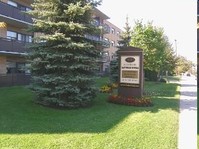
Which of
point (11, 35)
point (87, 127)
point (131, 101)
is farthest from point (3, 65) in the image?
point (87, 127)

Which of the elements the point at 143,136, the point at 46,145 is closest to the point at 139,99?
the point at 143,136

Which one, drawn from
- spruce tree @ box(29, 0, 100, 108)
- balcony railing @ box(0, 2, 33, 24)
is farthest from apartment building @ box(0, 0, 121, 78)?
spruce tree @ box(29, 0, 100, 108)

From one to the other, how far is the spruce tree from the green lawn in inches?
28.1

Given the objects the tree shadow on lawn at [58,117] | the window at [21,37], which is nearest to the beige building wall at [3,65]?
the window at [21,37]

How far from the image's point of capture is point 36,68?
496 inches

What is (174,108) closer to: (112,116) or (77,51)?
(112,116)

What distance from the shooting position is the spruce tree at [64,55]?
12.0 meters

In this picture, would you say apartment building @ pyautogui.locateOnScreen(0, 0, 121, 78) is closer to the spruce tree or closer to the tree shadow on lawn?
the spruce tree

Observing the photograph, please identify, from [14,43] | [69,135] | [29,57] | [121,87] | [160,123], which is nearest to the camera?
[69,135]

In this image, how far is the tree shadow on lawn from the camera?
334 inches

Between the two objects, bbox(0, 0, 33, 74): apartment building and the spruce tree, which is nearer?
the spruce tree

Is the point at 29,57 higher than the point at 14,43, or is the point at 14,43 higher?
the point at 14,43

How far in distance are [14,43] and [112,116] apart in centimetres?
1360

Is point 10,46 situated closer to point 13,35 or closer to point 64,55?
point 13,35
